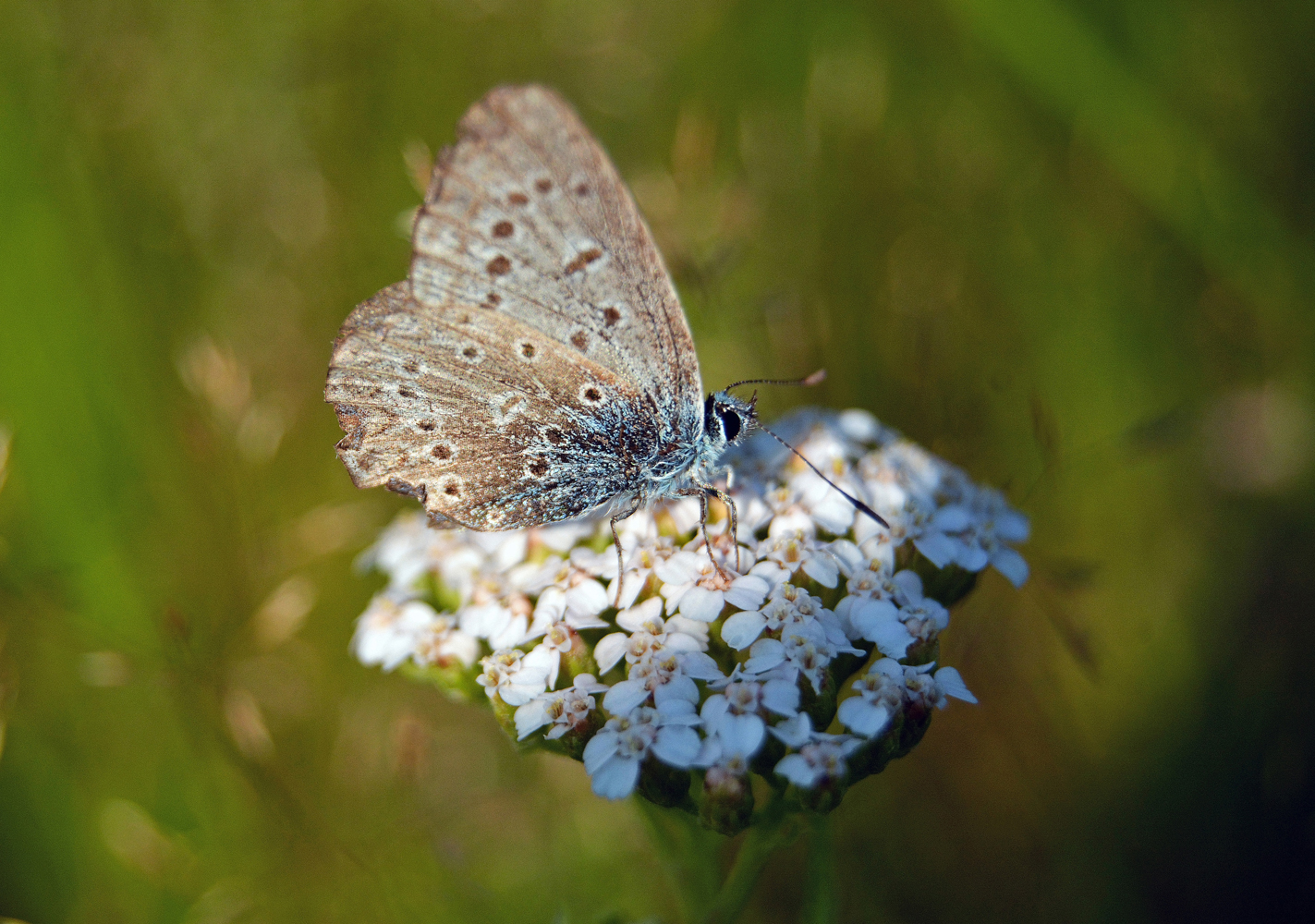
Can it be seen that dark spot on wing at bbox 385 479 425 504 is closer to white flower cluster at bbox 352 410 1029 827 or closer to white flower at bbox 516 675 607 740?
white flower cluster at bbox 352 410 1029 827

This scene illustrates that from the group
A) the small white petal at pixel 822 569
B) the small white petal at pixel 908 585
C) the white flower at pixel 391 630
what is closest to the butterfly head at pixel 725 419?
the small white petal at pixel 822 569

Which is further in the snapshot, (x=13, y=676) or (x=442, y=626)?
(x=13, y=676)

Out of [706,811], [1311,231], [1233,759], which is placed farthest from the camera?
[1311,231]

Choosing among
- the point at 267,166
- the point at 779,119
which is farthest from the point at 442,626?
the point at 779,119

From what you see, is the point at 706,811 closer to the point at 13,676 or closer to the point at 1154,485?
the point at 13,676

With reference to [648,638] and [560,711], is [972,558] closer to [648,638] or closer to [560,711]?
[648,638]

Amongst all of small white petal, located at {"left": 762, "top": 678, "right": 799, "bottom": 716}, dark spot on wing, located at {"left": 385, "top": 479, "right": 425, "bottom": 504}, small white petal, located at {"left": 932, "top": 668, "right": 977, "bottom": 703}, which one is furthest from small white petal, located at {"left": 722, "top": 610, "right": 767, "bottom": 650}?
dark spot on wing, located at {"left": 385, "top": 479, "right": 425, "bottom": 504}

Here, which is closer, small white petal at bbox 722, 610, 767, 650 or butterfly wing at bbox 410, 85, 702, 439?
small white petal at bbox 722, 610, 767, 650

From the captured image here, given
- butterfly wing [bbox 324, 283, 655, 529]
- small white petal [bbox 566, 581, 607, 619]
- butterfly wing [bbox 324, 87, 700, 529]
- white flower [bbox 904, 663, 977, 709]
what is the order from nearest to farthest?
white flower [bbox 904, 663, 977, 709] < small white petal [bbox 566, 581, 607, 619] < butterfly wing [bbox 324, 87, 700, 529] < butterfly wing [bbox 324, 283, 655, 529]

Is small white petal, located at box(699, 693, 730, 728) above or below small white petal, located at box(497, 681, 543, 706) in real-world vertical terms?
above
